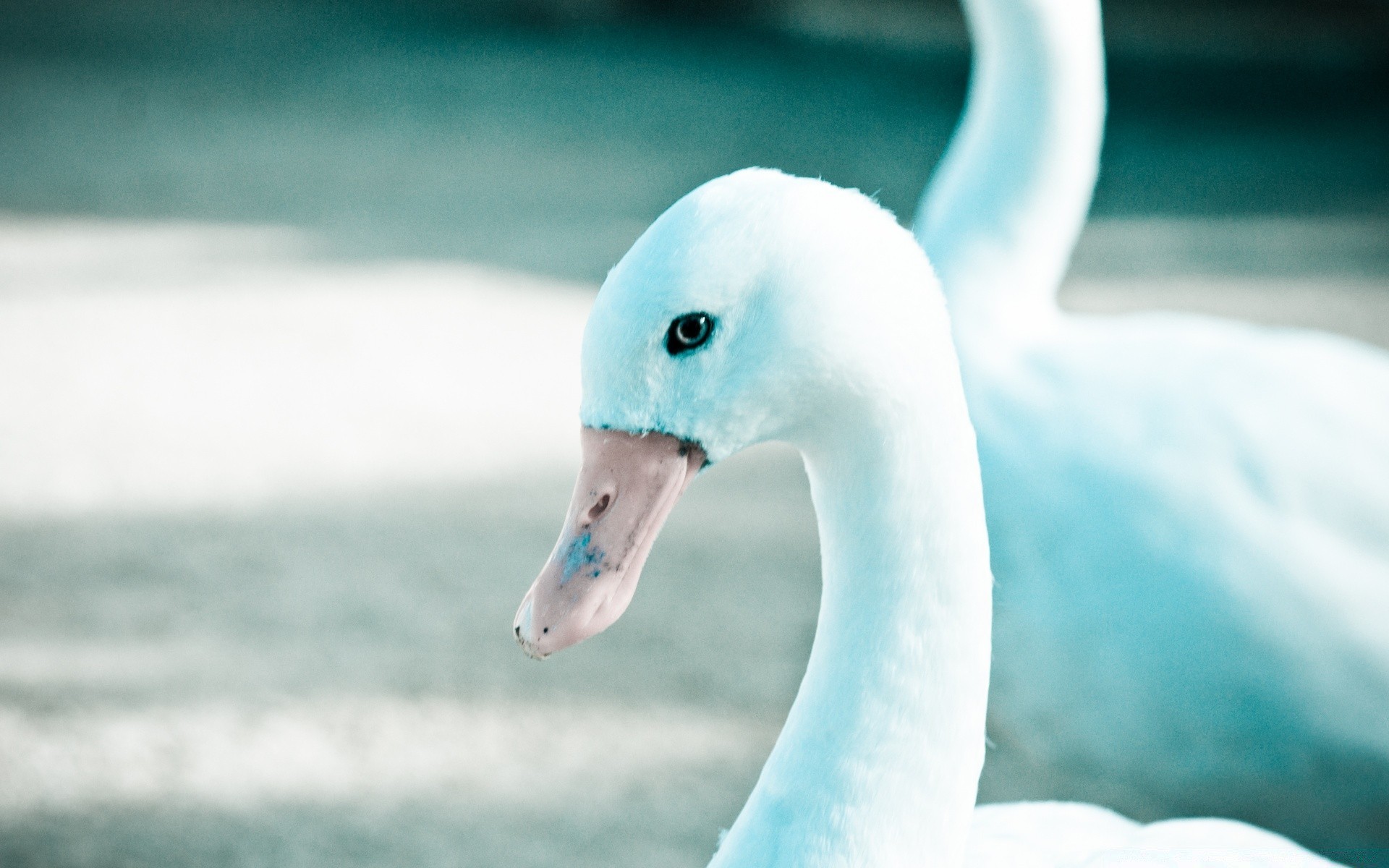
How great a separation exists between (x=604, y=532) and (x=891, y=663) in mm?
212

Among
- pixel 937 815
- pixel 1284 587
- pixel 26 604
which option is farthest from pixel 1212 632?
pixel 26 604

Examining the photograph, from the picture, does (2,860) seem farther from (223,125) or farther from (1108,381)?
(223,125)

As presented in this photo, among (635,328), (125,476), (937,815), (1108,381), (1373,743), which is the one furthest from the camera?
(125,476)

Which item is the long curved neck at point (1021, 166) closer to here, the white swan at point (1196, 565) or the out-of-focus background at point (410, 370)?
the white swan at point (1196, 565)

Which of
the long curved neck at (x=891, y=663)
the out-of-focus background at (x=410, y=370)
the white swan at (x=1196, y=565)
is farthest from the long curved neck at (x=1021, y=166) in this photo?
the long curved neck at (x=891, y=663)

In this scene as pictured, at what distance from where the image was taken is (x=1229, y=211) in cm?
489

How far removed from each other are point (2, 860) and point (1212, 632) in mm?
1483

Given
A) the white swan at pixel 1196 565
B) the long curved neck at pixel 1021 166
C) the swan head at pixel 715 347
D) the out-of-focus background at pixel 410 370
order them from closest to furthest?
the swan head at pixel 715 347 → the white swan at pixel 1196 565 → the long curved neck at pixel 1021 166 → the out-of-focus background at pixel 410 370

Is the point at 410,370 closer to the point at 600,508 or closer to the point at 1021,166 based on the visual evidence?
the point at 1021,166

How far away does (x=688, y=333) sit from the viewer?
834 mm

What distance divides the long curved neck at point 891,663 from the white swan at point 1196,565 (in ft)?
2.36

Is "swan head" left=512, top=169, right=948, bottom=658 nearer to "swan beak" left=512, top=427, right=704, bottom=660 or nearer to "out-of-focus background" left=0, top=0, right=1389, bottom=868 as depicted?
"swan beak" left=512, top=427, right=704, bottom=660

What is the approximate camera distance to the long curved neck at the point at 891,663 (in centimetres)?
92

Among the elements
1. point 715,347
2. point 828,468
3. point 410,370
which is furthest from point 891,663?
point 410,370
